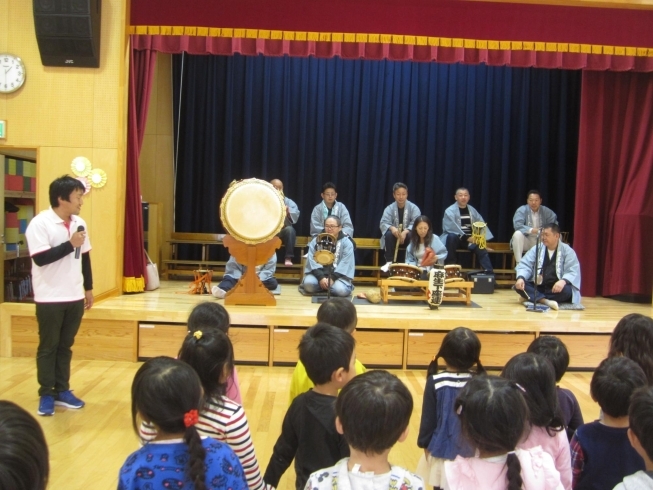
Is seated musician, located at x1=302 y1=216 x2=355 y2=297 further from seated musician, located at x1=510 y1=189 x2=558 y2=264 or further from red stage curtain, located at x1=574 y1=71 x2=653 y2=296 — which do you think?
red stage curtain, located at x1=574 y1=71 x2=653 y2=296

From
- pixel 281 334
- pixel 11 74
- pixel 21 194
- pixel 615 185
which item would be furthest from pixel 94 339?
pixel 615 185

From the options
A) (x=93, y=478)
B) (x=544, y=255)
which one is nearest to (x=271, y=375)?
(x=93, y=478)

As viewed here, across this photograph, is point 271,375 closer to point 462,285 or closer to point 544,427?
point 462,285

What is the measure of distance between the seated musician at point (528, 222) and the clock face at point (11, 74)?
5174 mm

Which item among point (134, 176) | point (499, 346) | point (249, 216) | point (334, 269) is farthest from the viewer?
point (334, 269)

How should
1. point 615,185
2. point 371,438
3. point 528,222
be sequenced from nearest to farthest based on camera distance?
point 371,438
point 615,185
point 528,222

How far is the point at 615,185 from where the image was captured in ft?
22.3

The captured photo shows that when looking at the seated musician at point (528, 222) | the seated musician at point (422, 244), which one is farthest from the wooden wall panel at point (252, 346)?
the seated musician at point (528, 222)

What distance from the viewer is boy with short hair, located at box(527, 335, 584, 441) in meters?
2.10

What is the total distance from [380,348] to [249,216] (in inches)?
57.6

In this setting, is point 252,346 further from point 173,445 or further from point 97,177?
point 173,445

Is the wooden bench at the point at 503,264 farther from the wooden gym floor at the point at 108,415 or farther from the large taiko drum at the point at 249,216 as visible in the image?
the large taiko drum at the point at 249,216

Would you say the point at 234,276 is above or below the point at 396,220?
below

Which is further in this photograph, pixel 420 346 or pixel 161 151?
pixel 161 151
